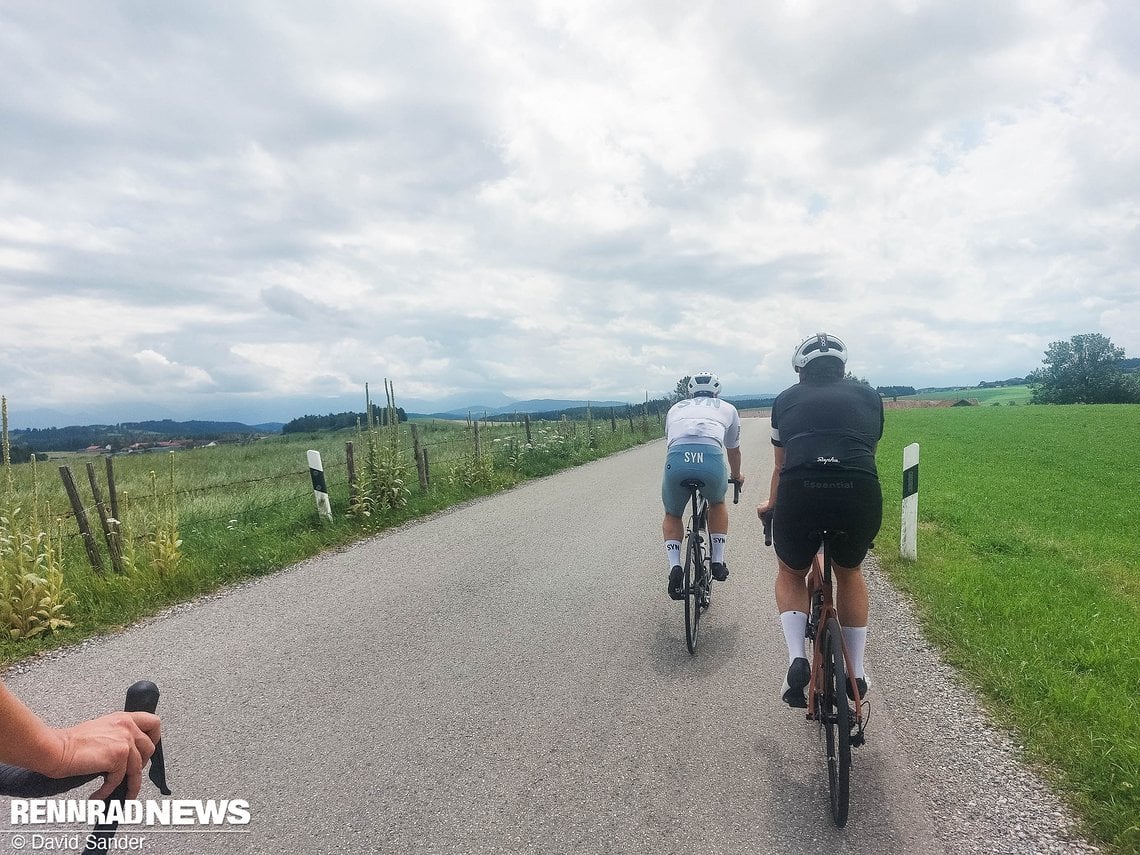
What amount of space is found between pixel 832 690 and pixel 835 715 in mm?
135

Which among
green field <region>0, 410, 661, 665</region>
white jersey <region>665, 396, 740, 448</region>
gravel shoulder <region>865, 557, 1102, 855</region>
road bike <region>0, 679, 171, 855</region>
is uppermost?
white jersey <region>665, 396, 740, 448</region>

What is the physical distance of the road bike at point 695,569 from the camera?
4926 millimetres

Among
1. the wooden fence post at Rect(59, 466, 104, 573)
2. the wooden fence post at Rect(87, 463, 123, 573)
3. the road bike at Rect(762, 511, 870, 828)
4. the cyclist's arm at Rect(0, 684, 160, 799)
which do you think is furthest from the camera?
the wooden fence post at Rect(87, 463, 123, 573)

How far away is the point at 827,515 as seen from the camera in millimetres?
3318

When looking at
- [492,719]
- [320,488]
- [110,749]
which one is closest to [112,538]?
[320,488]

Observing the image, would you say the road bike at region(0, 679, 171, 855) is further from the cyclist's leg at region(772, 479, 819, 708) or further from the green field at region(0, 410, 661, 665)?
the green field at region(0, 410, 661, 665)

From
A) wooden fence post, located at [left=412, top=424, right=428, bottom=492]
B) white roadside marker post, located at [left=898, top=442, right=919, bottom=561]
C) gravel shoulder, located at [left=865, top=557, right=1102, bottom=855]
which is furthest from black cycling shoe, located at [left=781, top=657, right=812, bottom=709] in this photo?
wooden fence post, located at [left=412, top=424, right=428, bottom=492]

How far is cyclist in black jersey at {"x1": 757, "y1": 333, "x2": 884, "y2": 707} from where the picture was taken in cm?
331

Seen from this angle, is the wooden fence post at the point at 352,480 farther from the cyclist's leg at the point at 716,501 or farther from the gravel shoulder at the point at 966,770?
the gravel shoulder at the point at 966,770

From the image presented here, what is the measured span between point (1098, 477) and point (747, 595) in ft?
55.8

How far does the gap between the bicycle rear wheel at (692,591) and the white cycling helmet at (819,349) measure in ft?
6.55

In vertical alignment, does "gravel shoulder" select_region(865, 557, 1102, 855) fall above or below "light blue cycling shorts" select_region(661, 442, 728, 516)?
below

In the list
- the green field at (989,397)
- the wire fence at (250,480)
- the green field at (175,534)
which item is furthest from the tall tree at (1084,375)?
the green field at (175,534)

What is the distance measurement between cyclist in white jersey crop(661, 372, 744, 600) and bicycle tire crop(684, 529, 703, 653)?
8cm
